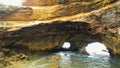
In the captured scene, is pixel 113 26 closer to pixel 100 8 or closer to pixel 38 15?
pixel 100 8

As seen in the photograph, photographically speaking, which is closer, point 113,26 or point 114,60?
point 113,26

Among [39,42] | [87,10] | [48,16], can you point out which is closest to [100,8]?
[87,10]

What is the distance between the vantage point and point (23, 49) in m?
26.5

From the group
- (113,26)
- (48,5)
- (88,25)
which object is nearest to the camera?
(113,26)

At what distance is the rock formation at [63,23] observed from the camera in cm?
2434

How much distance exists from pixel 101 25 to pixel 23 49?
868 cm

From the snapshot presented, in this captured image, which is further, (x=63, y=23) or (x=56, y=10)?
(x=56, y=10)

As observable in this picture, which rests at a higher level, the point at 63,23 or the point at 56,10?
the point at 56,10

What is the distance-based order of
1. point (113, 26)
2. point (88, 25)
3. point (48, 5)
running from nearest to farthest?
point (113, 26), point (88, 25), point (48, 5)

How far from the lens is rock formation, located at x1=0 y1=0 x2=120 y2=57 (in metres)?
24.3

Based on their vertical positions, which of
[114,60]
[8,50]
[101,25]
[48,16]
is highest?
[48,16]

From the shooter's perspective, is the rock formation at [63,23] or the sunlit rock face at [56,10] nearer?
the rock formation at [63,23]

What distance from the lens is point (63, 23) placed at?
25531 mm

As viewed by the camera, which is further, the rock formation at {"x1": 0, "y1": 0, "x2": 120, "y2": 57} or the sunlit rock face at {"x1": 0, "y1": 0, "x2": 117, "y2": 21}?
the sunlit rock face at {"x1": 0, "y1": 0, "x2": 117, "y2": 21}
